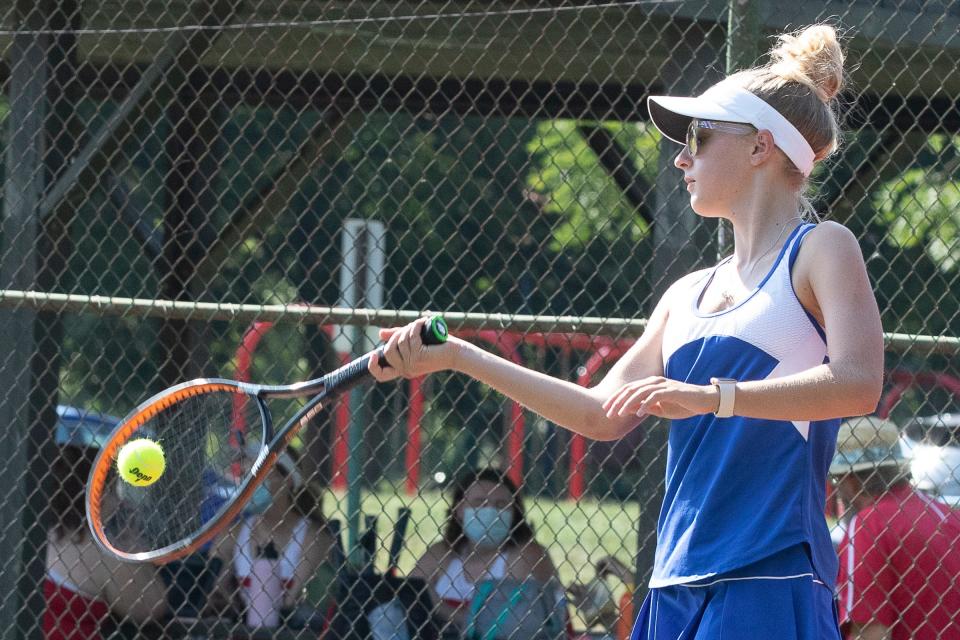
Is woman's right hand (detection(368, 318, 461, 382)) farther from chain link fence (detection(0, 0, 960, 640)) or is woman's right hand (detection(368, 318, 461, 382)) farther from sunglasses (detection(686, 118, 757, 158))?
chain link fence (detection(0, 0, 960, 640))

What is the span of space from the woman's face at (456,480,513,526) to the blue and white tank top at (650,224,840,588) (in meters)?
2.93

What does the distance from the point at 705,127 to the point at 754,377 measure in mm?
415

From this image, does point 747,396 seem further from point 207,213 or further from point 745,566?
point 207,213

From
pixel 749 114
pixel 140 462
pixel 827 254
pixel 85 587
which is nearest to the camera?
pixel 827 254

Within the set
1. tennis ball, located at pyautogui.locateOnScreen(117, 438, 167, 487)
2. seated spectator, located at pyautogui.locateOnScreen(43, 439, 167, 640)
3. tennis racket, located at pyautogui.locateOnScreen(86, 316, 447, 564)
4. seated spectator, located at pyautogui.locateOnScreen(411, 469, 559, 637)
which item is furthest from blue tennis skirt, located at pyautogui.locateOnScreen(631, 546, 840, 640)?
seated spectator, located at pyautogui.locateOnScreen(43, 439, 167, 640)

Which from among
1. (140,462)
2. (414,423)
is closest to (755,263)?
(140,462)

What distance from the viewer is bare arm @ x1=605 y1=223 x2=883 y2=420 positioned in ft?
5.55

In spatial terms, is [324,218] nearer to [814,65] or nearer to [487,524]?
[487,524]

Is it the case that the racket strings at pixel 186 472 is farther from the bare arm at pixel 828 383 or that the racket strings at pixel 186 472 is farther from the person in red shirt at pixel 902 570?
the person in red shirt at pixel 902 570

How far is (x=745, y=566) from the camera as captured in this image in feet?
5.99

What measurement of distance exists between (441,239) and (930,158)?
163 inches

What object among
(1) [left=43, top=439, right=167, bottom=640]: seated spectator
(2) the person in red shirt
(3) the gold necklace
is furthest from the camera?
(1) [left=43, top=439, right=167, bottom=640]: seated spectator

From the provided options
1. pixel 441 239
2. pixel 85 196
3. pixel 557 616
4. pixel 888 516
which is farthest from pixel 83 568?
pixel 441 239

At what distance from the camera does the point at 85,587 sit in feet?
14.7
